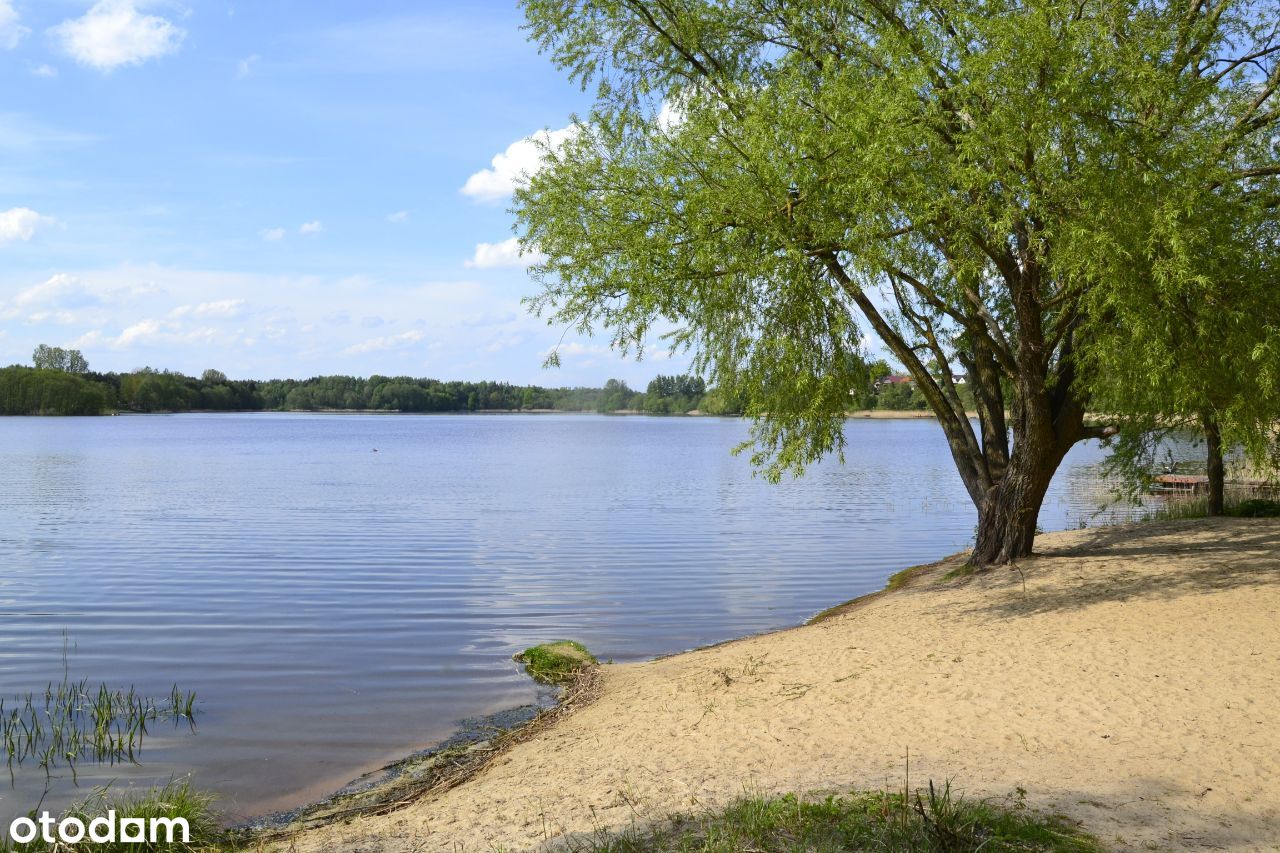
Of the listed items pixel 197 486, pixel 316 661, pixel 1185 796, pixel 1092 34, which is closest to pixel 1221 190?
pixel 1092 34

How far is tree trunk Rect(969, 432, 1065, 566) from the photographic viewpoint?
48.4ft

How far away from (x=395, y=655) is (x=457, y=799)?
5.88 meters

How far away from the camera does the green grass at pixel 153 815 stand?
6.48 meters

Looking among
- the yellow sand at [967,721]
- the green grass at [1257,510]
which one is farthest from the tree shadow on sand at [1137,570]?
the green grass at [1257,510]

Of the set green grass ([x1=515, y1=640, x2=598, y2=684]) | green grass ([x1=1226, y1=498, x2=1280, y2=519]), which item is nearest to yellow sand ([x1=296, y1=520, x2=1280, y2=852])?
green grass ([x1=515, y1=640, x2=598, y2=684])

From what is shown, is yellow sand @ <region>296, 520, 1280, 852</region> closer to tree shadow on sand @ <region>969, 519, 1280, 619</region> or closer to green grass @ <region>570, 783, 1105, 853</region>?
tree shadow on sand @ <region>969, 519, 1280, 619</region>

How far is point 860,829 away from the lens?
569 centimetres

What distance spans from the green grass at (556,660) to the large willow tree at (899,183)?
4164 mm

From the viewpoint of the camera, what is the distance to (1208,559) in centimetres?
1448

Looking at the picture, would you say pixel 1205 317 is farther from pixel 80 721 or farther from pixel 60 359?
pixel 60 359

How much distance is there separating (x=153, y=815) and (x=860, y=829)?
16.2 ft

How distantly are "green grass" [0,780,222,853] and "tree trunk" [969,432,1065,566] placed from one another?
11.8 m

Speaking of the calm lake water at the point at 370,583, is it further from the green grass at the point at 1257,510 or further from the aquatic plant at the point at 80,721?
the green grass at the point at 1257,510

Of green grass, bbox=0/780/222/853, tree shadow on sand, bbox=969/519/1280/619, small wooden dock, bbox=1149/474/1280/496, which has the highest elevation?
small wooden dock, bbox=1149/474/1280/496
